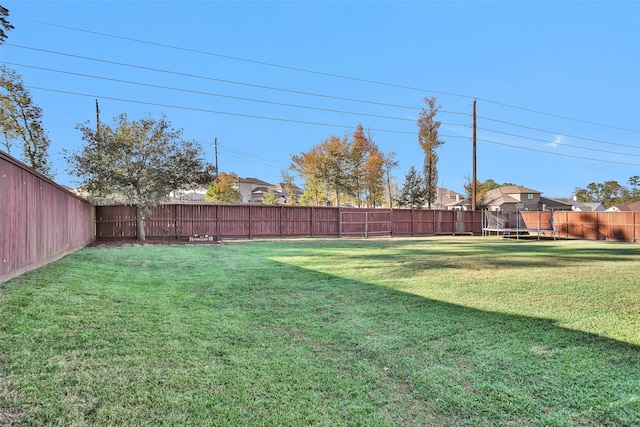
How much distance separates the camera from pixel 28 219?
215 inches

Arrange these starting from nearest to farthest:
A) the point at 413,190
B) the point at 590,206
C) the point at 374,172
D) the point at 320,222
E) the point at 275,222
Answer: the point at 275,222
the point at 320,222
the point at 374,172
the point at 413,190
the point at 590,206

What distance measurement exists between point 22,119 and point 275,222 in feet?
39.1

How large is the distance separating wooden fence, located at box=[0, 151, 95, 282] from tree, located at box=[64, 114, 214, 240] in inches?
275

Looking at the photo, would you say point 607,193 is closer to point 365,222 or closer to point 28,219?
point 365,222

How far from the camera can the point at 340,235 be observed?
21250 millimetres

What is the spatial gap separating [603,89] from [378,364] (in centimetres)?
3817

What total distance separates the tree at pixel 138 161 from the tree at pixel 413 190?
865 inches

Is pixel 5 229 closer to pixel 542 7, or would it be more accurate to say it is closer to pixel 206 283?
pixel 206 283

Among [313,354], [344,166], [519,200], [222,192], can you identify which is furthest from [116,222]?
[519,200]

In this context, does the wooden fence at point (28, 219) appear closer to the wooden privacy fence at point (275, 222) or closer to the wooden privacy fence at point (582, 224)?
the wooden privacy fence at point (275, 222)

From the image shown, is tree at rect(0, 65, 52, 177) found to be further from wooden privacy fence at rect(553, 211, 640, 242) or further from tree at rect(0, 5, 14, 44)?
wooden privacy fence at rect(553, 211, 640, 242)

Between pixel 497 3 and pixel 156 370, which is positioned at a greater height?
pixel 497 3

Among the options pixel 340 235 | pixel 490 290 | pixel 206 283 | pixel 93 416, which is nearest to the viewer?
pixel 93 416

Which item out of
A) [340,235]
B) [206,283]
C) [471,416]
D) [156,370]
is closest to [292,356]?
[156,370]
